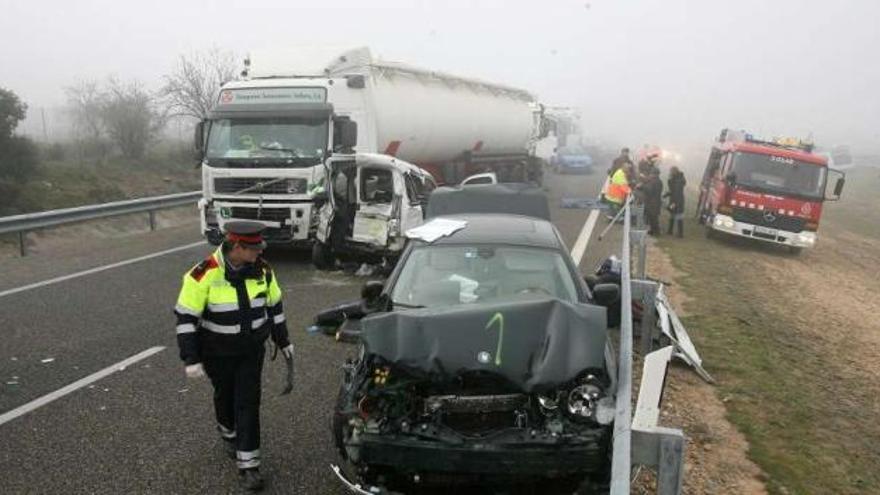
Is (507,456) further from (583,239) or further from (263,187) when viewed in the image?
(583,239)

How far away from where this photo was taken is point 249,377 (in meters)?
4.78

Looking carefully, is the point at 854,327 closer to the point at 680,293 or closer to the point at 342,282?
the point at 680,293

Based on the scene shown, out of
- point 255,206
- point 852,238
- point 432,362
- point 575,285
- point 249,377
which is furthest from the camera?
point 852,238

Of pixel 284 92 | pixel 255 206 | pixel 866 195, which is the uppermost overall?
pixel 284 92

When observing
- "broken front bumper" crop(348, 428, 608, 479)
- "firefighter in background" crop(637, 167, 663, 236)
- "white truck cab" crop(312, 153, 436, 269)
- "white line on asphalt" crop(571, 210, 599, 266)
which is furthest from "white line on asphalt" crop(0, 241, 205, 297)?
"firefighter in background" crop(637, 167, 663, 236)

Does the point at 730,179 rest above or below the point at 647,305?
above

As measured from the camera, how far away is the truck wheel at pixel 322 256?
38.5 ft

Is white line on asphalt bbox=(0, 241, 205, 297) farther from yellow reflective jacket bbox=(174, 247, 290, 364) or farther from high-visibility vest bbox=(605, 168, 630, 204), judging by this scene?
high-visibility vest bbox=(605, 168, 630, 204)

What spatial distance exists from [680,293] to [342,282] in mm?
5172

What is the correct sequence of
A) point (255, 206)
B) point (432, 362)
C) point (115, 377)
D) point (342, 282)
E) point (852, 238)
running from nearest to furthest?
point (432, 362), point (115, 377), point (342, 282), point (255, 206), point (852, 238)

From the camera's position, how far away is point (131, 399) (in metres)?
6.11

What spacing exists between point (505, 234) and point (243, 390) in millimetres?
2513

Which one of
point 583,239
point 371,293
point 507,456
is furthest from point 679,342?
point 583,239

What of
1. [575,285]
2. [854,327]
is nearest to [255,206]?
[575,285]
